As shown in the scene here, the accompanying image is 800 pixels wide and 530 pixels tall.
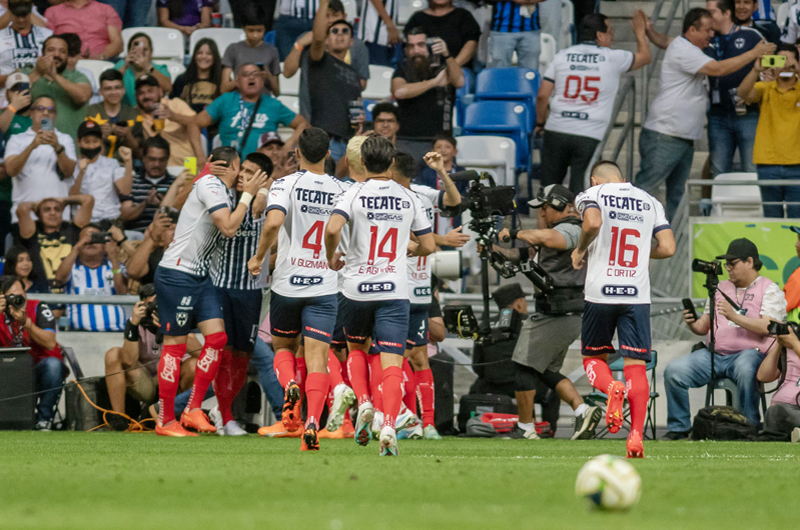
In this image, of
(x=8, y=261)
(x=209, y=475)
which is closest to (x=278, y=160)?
(x=8, y=261)

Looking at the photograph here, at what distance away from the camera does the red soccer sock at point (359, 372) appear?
8.41m

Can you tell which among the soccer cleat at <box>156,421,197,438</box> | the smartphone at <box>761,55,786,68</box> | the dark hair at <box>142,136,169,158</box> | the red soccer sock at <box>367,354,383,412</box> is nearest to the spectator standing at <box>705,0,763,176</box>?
the smartphone at <box>761,55,786,68</box>

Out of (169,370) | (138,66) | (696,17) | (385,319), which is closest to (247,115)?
(138,66)

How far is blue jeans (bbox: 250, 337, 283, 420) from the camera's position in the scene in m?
11.0

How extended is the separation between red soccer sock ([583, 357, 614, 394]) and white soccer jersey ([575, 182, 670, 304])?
46 cm

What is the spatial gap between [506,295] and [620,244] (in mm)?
3590

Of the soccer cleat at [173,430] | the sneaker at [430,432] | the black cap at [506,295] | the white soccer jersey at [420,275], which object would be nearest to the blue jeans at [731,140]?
the black cap at [506,295]

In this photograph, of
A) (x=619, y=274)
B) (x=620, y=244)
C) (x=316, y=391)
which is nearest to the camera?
(x=316, y=391)

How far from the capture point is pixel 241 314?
10.2 m

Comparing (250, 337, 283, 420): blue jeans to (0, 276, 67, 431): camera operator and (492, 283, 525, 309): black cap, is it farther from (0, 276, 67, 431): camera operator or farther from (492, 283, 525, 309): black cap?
(492, 283, 525, 309): black cap

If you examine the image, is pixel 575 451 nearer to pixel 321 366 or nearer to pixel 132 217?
pixel 321 366

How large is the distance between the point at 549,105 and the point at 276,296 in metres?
6.40

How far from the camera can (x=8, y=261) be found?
1177 cm

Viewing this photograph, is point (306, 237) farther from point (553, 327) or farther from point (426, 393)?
point (553, 327)
